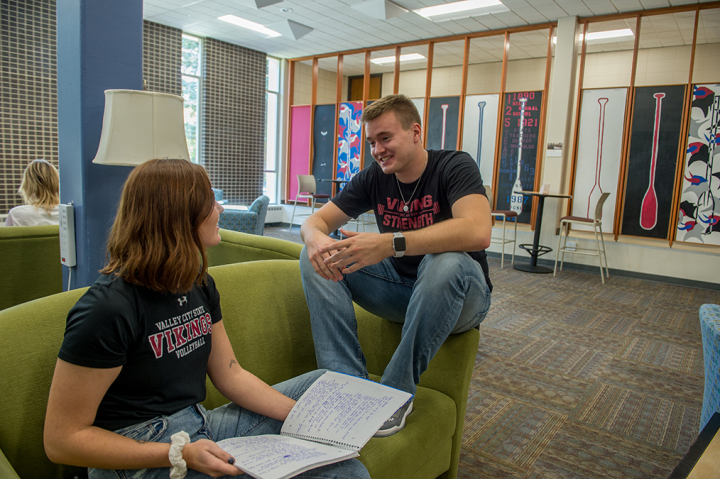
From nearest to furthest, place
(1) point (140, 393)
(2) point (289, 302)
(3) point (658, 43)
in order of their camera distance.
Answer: (1) point (140, 393)
(2) point (289, 302)
(3) point (658, 43)

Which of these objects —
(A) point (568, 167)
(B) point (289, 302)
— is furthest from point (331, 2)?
(B) point (289, 302)

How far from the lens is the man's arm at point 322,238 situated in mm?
1418

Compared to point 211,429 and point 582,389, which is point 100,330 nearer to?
point 211,429

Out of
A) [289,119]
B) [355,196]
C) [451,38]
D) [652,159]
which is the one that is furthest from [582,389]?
[289,119]

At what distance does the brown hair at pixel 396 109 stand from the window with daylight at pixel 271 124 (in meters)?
7.44

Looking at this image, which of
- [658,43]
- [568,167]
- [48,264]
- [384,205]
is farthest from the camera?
[658,43]

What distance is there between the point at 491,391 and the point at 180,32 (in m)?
7.04

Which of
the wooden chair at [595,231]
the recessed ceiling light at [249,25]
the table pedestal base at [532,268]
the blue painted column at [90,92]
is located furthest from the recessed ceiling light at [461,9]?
the blue painted column at [90,92]

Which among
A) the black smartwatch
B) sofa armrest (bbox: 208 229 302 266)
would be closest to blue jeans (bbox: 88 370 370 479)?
the black smartwatch

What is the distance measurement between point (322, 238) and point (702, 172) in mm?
5701

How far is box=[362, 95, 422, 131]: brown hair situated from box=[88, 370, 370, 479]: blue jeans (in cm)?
97

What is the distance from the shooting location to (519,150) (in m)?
6.39

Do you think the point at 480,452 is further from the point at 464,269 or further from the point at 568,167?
the point at 568,167

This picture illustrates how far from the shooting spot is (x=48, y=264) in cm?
221
